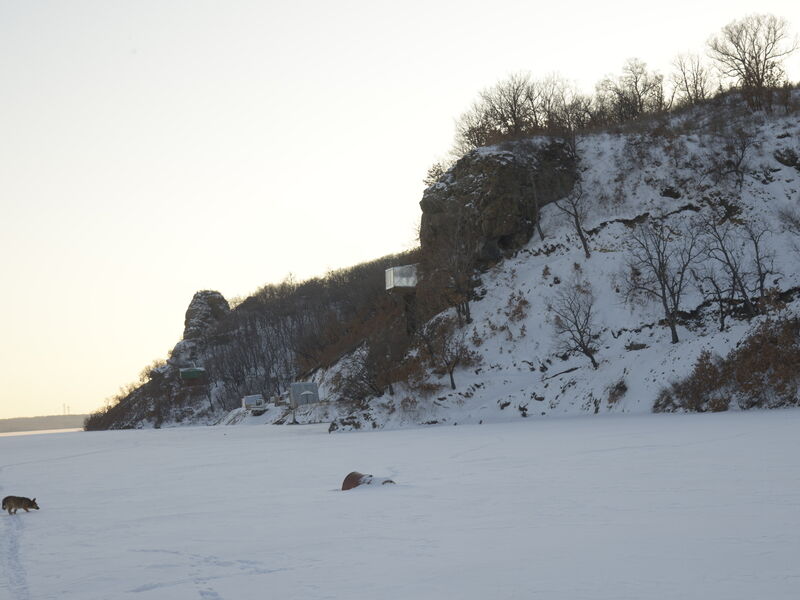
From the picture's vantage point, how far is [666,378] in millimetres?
39969

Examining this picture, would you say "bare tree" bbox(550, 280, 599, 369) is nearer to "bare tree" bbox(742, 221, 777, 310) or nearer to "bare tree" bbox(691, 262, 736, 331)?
"bare tree" bbox(691, 262, 736, 331)

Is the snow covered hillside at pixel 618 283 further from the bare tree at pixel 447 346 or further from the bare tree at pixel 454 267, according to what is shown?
the bare tree at pixel 454 267

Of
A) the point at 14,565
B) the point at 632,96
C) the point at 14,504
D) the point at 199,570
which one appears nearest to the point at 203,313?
the point at 632,96

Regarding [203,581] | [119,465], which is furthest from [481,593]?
[119,465]

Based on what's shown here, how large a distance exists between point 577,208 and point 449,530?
55.4m

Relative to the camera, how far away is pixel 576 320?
47.5 metres

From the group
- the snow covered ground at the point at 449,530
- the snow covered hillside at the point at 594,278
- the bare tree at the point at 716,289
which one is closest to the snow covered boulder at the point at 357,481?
the snow covered ground at the point at 449,530

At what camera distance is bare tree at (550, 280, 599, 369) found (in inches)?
1879

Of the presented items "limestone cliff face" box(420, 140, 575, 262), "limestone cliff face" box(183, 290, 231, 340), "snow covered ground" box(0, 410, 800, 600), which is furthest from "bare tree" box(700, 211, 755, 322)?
"limestone cliff face" box(183, 290, 231, 340)

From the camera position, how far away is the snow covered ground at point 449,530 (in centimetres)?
777

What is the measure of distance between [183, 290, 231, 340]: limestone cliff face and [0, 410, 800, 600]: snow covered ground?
5566 inches

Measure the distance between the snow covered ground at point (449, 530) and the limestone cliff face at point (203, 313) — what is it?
14137 centimetres

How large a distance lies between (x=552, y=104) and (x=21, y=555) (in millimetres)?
76954

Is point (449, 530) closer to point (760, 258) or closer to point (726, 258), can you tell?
point (726, 258)
